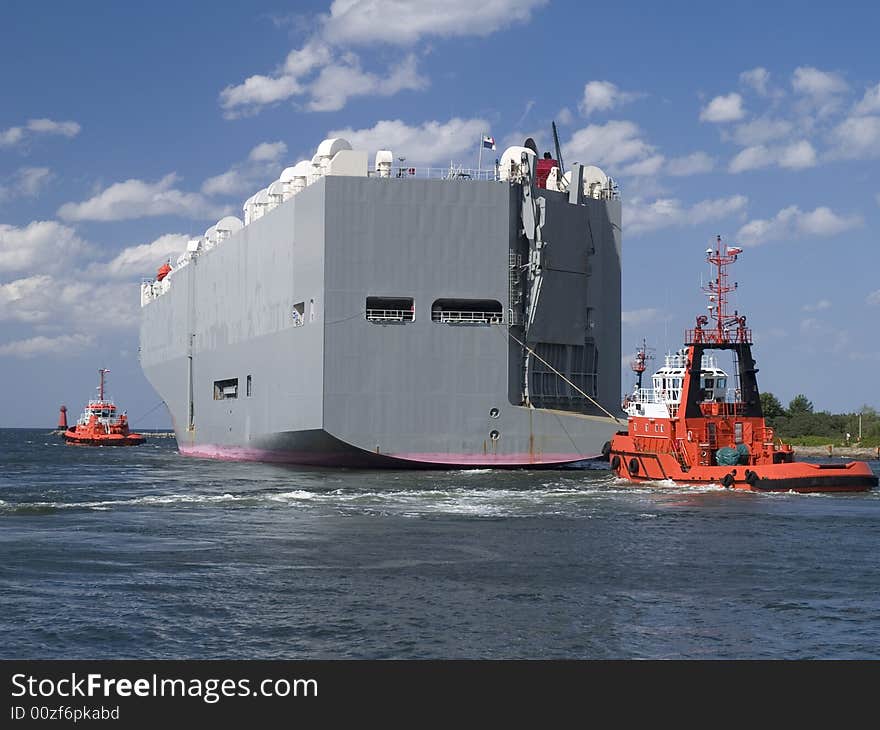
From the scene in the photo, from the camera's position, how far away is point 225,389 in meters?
53.7

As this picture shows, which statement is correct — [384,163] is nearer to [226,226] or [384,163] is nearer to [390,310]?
[390,310]

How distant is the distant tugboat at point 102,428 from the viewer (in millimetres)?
88312

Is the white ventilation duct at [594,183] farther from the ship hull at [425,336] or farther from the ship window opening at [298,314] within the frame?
the ship window opening at [298,314]

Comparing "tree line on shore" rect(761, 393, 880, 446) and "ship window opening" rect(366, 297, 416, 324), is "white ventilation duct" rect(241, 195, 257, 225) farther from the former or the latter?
"tree line on shore" rect(761, 393, 880, 446)

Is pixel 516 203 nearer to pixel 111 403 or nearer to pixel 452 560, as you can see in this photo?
pixel 452 560

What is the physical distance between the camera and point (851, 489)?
29453 mm

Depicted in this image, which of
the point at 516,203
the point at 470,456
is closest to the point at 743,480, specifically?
the point at 470,456

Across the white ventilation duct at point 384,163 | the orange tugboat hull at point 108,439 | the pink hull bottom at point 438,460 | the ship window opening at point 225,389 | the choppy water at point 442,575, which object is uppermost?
the white ventilation duct at point 384,163

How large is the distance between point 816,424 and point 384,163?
1932 inches

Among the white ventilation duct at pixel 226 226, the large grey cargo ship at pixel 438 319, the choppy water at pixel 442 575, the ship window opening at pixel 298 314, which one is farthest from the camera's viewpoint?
the white ventilation duct at pixel 226 226

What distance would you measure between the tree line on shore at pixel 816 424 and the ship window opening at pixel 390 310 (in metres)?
40.2

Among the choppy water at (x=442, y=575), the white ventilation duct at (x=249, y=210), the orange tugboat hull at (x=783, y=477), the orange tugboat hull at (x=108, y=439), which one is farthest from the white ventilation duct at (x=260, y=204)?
the orange tugboat hull at (x=108, y=439)

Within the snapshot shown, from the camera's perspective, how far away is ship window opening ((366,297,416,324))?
38938mm

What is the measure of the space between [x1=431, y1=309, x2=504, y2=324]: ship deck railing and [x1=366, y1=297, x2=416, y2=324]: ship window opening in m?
0.87
